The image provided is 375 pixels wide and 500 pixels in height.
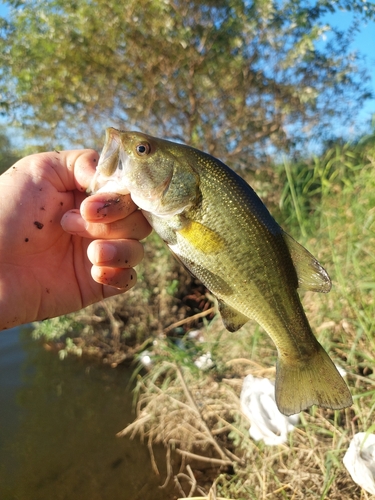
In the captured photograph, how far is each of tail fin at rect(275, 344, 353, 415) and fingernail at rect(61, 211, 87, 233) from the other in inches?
42.3

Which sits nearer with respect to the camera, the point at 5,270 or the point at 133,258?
the point at 133,258

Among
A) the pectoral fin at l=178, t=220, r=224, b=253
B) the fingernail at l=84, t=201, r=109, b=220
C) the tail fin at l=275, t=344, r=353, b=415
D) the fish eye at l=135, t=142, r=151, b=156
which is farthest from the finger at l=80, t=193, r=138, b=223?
the tail fin at l=275, t=344, r=353, b=415

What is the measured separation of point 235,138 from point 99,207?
518 cm

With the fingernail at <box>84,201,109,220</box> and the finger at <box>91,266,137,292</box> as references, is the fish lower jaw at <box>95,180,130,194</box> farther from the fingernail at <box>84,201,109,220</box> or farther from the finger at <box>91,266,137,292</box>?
the finger at <box>91,266,137,292</box>

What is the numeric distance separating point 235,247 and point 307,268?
0.31 metres

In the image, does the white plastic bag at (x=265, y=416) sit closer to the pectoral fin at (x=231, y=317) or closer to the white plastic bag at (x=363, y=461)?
the white plastic bag at (x=363, y=461)

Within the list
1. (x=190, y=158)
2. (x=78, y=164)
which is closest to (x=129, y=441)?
(x=78, y=164)

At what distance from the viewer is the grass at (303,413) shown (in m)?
2.70

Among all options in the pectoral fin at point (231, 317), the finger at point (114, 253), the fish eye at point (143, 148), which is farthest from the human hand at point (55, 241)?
the pectoral fin at point (231, 317)

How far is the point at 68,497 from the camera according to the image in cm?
359

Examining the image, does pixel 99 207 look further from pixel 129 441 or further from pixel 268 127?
pixel 268 127

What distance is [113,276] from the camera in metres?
1.91

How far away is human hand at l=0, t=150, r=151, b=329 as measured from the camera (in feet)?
6.15

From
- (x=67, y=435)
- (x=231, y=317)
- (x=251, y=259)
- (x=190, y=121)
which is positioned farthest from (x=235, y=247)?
(x=190, y=121)
